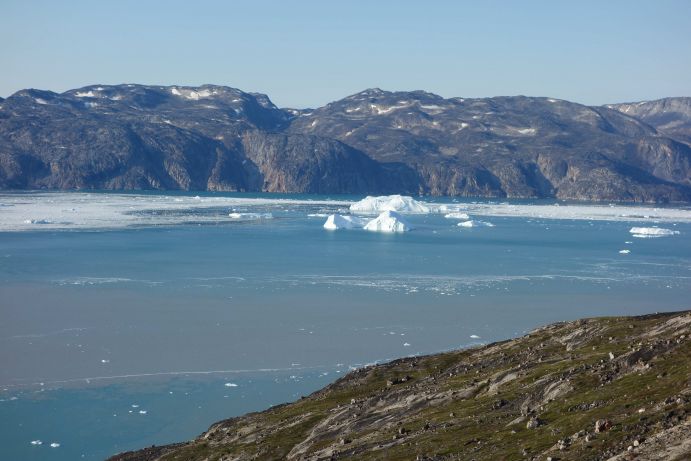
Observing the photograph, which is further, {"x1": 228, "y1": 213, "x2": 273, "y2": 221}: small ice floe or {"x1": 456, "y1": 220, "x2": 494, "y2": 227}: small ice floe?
{"x1": 228, "y1": 213, "x2": 273, "y2": 221}: small ice floe

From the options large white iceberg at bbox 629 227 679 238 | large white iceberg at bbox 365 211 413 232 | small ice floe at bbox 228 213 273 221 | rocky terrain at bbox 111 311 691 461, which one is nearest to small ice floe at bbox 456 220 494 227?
large white iceberg at bbox 365 211 413 232

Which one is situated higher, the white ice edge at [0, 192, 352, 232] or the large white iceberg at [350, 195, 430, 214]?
the large white iceberg at [350, 195, 430, 214]

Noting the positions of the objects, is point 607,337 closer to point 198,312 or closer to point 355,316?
point 355,316

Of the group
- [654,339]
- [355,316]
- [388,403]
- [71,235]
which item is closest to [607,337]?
[654,339]

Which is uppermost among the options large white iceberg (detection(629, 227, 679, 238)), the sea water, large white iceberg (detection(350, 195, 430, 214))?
large white iceberg (detection(350, 195, 430, 214))

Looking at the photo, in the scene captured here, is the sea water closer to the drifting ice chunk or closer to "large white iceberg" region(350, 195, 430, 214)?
the drifting ice chunk

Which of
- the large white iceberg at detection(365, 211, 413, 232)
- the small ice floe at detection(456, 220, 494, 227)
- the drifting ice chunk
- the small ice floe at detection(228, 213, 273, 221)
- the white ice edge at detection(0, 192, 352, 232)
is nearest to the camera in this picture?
the white ice edge at detection(0, 192, 352, 232)
